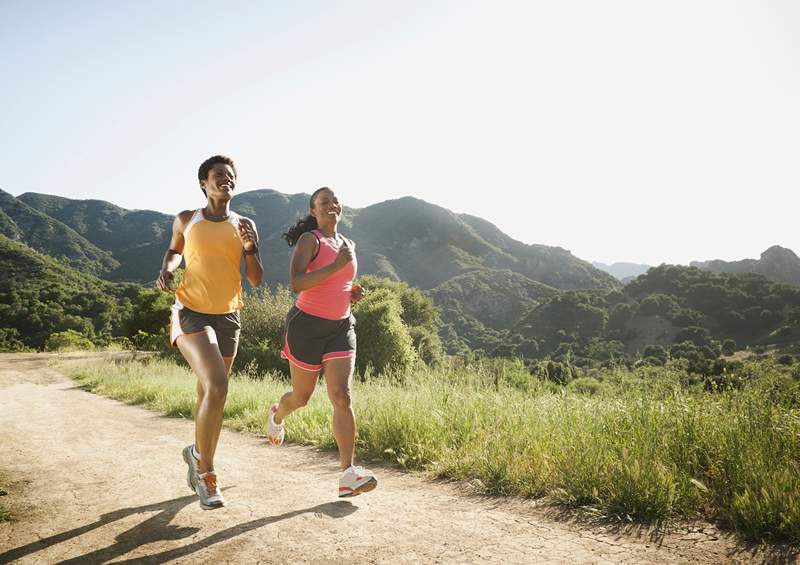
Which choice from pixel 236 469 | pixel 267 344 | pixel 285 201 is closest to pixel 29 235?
pixel 285 201

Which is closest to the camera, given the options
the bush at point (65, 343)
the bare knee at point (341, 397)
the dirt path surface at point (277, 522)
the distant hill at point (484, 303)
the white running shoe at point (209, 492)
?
the dirt path surface at point (277, 522)

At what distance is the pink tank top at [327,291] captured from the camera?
141 inches

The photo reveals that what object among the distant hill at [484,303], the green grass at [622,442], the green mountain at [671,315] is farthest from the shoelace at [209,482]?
the distant hill at [484,303]

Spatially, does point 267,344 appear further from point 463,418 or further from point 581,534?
point 581,534

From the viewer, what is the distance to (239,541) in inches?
105

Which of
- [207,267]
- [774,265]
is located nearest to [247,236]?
[207,267]

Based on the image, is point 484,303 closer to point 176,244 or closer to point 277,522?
point 176,244

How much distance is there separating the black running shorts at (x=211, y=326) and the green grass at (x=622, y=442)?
79.6 inches

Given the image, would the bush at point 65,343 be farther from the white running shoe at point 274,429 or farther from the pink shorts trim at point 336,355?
the pink shorts trim at point 336,355

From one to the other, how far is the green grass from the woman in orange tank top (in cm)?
194

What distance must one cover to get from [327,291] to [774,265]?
115408 millimetres

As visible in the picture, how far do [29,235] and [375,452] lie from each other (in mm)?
122369

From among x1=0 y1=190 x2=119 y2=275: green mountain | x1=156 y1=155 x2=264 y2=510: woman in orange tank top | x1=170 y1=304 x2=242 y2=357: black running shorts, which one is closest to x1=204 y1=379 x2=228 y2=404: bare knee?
x1=156 y1=155 x2=264 y2=510: woman in orange tank top

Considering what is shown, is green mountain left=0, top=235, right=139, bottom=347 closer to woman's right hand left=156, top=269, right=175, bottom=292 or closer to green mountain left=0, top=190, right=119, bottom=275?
woman's right hand left=156, top=269, right=175, bottom=292
